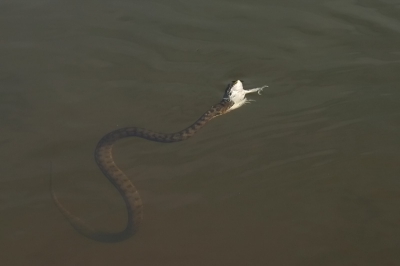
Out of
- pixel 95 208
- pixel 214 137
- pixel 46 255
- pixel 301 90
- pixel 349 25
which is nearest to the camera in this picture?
pixel 46 255

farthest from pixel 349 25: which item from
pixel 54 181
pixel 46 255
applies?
pixel 46 255

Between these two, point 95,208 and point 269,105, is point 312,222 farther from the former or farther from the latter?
point 95,208

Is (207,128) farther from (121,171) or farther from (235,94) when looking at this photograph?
(121,171)

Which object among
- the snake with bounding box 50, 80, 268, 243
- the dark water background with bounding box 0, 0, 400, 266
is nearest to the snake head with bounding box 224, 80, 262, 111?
the snake with bounding box 50, 80, 268, 243

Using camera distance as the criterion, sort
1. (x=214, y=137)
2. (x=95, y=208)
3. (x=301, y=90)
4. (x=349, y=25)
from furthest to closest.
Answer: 1. (x=349, y=25)
2. (x=301, y=90)
3. (x=214, y=137)
4. (x=95, y=208)

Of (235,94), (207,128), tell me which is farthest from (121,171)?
(235,94)

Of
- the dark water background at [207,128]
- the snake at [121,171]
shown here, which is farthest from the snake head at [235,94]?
the dark water background at [207,128]

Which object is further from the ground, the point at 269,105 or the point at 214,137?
the point at 269,105
